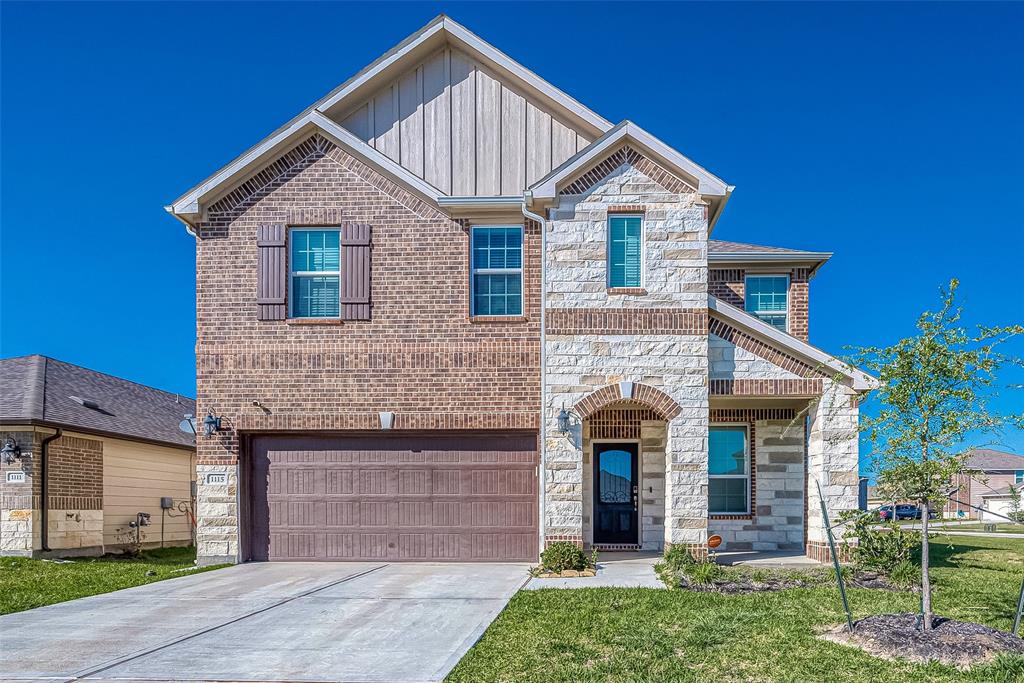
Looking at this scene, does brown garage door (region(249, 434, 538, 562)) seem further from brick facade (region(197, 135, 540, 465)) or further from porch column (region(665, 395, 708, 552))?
porch column (region(665, 395, 708, 552))

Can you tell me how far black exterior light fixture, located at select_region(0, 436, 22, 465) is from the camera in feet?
47.2

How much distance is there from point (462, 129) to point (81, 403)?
1059 centimetres

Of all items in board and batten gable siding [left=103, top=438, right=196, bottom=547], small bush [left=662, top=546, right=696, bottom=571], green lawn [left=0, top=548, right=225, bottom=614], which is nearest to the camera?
green lawn [left=0, top=548, right=225, bottom=614]

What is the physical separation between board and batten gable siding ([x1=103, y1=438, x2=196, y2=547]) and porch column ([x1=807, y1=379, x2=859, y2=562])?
576 inches

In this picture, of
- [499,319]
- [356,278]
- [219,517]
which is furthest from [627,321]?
[219,517]

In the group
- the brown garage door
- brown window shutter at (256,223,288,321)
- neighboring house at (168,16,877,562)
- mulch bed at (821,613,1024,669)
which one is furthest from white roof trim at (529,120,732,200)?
mulch bed at (821,613,1024,669)

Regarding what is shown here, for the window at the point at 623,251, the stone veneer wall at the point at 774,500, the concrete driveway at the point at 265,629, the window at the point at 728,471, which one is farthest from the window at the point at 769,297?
the concrete driveway at the point at 265,629

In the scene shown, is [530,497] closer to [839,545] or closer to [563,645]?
[839,545]

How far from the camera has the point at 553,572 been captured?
37.1 feet

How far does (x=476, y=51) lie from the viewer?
1363 cm

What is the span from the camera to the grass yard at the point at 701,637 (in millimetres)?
6129

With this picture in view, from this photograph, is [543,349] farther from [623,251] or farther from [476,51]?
[476,51]

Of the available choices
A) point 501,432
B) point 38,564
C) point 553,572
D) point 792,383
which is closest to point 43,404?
point 38,564

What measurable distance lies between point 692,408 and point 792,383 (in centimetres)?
181
